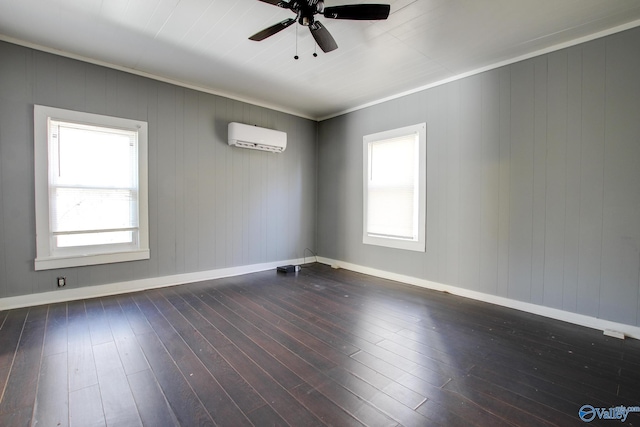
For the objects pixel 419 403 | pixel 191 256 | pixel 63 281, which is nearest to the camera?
pixel 419 403

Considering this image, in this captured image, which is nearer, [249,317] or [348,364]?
[348,364]

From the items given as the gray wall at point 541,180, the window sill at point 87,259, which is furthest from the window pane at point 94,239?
the gray wall at point 541,180

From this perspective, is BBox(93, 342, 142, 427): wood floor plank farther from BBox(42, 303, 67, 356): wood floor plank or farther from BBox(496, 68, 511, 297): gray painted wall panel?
BBox(496, 68, 511, 297): gray painted wall panel

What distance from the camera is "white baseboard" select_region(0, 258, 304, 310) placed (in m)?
3.03

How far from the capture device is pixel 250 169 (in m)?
4.71

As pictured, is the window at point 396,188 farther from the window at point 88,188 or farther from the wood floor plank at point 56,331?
the wood floor plank at point 56,331

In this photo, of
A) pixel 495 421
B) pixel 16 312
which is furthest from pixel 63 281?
pixel 495 421

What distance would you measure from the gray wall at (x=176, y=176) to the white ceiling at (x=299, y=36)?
0.31 meters

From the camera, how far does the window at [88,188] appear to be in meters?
3.12

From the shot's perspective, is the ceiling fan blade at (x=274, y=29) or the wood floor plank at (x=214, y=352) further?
the ceiling fan blade at (x=274, y=29)

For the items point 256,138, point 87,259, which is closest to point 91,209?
point 87,259

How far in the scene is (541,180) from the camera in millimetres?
3025

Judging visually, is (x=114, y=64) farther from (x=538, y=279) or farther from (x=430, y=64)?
(x=538, y=279)

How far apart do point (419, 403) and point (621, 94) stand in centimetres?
315
